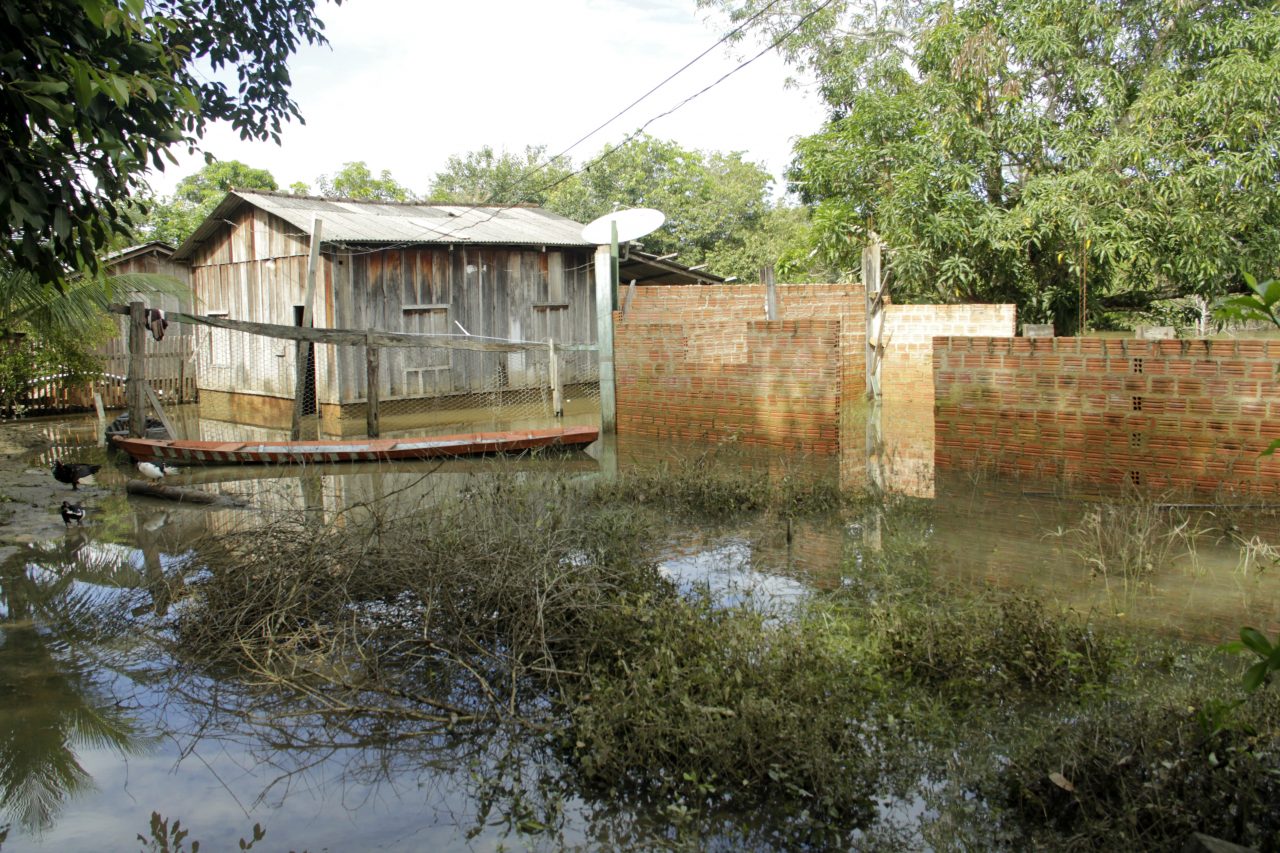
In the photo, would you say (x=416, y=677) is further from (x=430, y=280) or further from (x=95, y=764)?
(x=430, y=280)

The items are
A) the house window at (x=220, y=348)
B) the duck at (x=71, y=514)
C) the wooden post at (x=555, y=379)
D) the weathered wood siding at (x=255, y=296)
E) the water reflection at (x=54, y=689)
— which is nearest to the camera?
the water reflection at (x=54, y=689)

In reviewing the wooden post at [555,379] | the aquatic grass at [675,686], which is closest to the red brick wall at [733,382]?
the wooden post at [555,379]

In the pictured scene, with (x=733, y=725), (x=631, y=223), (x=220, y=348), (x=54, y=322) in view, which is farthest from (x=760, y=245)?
(x=733, y=725)

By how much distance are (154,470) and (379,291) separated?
714cm

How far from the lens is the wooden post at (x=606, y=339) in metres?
14.9

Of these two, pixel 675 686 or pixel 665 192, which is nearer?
pixel 675 686

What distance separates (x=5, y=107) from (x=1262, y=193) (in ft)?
48.4

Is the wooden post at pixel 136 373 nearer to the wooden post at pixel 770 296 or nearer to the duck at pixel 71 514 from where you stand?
the duck at pixel 71 514

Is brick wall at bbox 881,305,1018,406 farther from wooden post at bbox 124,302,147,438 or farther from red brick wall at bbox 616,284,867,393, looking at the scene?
wooden post at bbox 124,302,147,438

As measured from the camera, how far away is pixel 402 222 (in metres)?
19.7

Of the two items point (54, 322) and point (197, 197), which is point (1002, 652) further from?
point (197, 197)

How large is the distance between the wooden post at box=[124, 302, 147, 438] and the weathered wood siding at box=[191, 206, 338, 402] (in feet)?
13.2

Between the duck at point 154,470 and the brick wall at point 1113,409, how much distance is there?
8.89 metres

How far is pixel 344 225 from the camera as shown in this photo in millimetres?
18203
